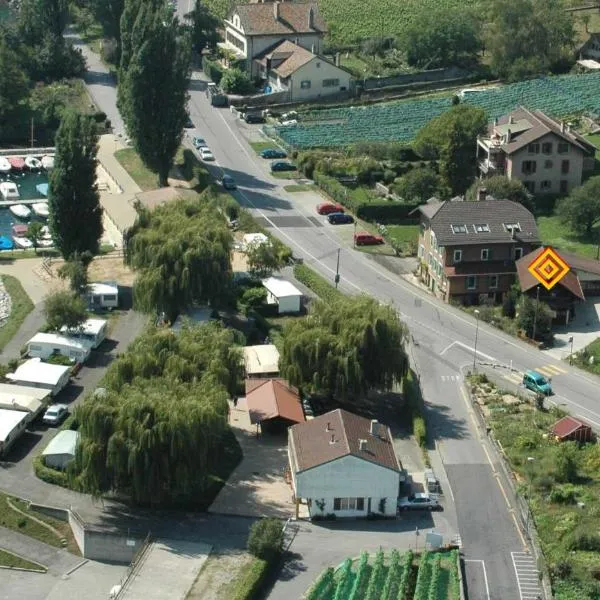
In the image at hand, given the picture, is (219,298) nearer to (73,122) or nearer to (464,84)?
(73,122)

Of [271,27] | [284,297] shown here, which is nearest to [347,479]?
[284,297]

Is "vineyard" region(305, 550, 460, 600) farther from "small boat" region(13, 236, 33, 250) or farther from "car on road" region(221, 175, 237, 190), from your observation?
"car on road" region(221, 175, 237, 190)

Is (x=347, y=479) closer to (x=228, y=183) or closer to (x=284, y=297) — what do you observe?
(x=284, y=297)

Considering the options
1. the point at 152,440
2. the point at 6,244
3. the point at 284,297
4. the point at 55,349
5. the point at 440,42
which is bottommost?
the point at 55,349

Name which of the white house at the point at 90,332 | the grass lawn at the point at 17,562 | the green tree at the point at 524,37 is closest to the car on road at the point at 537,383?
the white house at the point at 90,332

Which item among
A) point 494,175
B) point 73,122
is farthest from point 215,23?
point 73,122

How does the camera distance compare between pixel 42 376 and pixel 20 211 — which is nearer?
pixel 42 376

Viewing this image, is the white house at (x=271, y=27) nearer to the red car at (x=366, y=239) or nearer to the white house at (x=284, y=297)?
the red car at (x=366, y=239)
